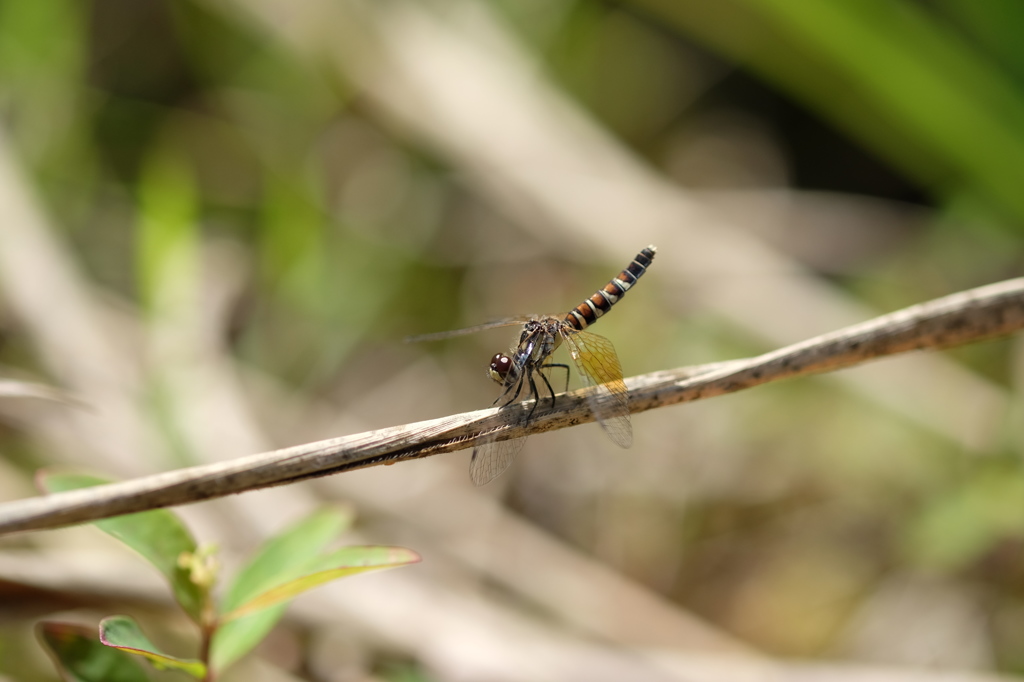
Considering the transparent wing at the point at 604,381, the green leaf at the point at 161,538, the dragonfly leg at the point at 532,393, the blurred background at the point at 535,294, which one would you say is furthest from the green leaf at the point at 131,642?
the transparent wing at the point at 604,381

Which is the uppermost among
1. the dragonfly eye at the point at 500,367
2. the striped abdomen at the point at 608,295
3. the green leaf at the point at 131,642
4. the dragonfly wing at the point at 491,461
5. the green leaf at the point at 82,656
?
the striped abdomen at the point at 608,295

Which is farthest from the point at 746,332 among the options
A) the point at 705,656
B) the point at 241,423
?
the point at 241,423

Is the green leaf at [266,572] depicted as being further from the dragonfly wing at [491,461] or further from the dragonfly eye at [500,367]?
the dragonfly eye at [500,367]

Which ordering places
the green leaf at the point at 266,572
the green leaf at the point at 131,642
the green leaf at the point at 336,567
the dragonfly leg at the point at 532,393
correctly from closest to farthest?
the green leaf at the point at 131,642 < the green leaf at the point at 336,567 < the green leaf at the point at 266,572 < the dragonfly leg at the point at 532,393

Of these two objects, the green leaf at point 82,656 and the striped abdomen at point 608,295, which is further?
the striped abdomen at point 608,295

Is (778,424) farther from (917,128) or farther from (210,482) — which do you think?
(210,482)

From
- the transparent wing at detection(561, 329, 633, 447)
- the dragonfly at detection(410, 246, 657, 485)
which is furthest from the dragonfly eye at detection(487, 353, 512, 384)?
the transparent wing at detection(561, 329, 633, 447)
